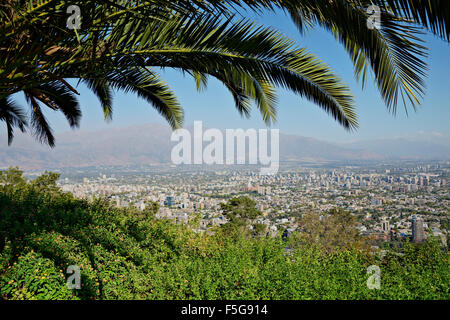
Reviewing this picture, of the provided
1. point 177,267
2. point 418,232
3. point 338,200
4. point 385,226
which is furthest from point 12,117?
point 418,232

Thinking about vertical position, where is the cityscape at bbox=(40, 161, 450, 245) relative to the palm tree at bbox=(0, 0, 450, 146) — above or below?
below

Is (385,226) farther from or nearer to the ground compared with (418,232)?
nearer to the ground

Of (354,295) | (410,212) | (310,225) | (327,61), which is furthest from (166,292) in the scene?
(410,212)

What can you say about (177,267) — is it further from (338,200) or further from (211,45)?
(338,200)

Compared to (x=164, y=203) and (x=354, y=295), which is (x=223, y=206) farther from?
(x=354, y=295)

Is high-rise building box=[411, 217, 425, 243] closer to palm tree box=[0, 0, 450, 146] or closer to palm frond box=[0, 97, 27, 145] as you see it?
palm tree box=[0, 0, 450, 146]

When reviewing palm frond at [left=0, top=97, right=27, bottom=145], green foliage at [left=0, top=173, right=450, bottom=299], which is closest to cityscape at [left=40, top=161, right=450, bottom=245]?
green foliage at [left=0, top=173, right=450, bottom=299]
